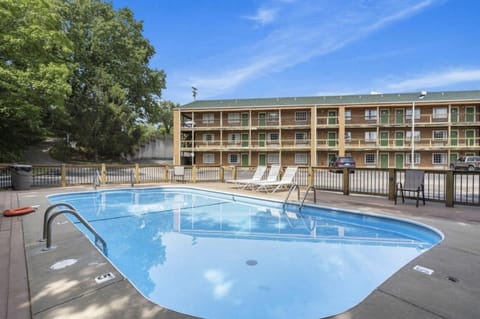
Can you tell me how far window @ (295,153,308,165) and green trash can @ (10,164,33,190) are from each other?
2568cm

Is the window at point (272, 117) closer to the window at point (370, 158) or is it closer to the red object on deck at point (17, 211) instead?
the window at point (370, 158)

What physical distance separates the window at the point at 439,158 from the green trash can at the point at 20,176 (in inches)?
1398

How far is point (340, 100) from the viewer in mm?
32188

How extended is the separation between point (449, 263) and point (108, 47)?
33248 millimetres

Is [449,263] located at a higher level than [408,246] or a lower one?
higher

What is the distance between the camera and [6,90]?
49.7 feet

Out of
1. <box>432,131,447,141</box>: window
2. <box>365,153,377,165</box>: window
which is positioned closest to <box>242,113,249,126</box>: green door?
<box>365,153,377,165</box>: window

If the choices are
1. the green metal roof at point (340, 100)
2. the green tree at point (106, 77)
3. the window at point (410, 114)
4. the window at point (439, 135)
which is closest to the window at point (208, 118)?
the green metal roof at point (340, 100)

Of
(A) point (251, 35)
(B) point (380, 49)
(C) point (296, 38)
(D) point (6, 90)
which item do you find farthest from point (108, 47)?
(B) point (380, 49)

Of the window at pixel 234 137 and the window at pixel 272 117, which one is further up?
the window at pixel 272 117

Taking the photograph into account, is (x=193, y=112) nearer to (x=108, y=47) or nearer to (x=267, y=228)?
(x=108, y=47)

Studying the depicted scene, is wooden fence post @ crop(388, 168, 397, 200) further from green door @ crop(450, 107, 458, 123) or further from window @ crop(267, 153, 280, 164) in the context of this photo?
green door @ crop(450, 107, 458, 123)

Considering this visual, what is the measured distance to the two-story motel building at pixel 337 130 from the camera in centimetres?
2911

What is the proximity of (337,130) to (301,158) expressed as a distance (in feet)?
17.1
